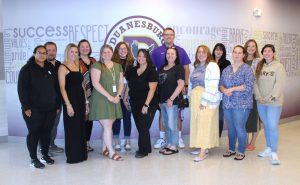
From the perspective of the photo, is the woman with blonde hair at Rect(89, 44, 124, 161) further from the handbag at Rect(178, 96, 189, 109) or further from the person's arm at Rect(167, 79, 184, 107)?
the handbag at Rect(178, 96, 189, 109)

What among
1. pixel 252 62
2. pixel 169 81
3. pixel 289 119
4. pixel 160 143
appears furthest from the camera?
pixel 289 119

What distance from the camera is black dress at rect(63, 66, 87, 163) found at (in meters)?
4.24

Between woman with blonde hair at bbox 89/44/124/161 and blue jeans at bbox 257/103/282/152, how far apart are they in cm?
192

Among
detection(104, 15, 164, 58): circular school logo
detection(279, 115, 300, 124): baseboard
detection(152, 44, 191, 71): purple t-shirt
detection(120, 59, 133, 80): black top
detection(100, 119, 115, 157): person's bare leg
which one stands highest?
detection(104, 15, 164, 58): circular school logo

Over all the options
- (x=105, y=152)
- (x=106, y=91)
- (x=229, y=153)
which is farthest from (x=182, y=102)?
(x=105, y=152)

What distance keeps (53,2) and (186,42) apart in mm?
2316

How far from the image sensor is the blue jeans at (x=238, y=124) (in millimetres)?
4320

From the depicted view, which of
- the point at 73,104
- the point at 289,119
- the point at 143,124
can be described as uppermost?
the point at 73,104

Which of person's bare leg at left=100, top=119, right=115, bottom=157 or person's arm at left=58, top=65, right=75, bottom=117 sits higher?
person's arm at left=58, top=65, right=75, bottom=117

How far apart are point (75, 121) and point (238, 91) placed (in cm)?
214

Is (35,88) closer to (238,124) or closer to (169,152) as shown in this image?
(169,152)

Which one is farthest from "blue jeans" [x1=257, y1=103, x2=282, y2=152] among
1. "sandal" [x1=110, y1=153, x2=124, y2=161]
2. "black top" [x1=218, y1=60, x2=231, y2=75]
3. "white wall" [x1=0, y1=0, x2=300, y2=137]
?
"sandal" [x1=110, y1=153, x2=124, y2=161]

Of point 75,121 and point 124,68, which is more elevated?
point 124,68

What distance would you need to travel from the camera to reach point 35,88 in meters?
4.08
